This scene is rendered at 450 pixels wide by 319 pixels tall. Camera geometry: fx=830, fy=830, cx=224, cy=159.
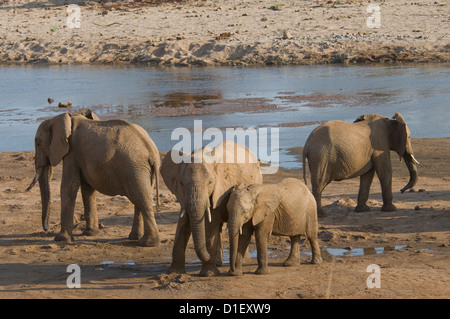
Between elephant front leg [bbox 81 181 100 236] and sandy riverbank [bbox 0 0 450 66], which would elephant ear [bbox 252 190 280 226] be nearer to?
elephant front leg [bbox 81 181 100 236]

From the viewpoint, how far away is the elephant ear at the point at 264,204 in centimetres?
866

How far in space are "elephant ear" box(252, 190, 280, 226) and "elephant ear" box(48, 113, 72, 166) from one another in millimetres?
3028

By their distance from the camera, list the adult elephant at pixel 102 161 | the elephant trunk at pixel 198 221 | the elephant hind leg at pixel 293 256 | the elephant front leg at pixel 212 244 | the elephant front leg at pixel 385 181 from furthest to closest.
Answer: the elephant front leg at pixel 385 181, the adult elephant at pixel 102 161, the elephant hind leg at pixel 293 256, the elephant front leg at pixel 212 244, the elephant trunk at pixel 198 221

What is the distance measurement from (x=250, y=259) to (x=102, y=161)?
7.43ft

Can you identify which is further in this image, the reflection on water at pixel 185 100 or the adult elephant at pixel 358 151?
the reflection on water at pixel 185 100

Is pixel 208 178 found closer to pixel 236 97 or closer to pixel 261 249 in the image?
pixel 261 249

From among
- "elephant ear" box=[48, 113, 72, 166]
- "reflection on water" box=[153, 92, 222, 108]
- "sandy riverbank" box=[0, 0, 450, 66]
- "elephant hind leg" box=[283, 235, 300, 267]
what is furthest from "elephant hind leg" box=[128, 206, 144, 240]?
"sandy riverbank" box=[0, 0, 450, 66]

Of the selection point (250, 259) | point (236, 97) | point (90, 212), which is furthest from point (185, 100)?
point (250, 259)

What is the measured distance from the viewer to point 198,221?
27.2 feet

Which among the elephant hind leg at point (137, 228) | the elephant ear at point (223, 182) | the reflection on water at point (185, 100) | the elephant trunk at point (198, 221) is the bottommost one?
the reflection on water at point (185, 100)

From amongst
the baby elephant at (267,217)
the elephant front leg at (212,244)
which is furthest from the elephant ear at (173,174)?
the baby elephant at (267,217)

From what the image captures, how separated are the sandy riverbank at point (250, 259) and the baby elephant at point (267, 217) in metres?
0.20

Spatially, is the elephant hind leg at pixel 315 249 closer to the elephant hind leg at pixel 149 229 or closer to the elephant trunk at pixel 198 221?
the elephant trunk at pixel 198 221

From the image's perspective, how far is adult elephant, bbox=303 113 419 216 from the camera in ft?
38.1
